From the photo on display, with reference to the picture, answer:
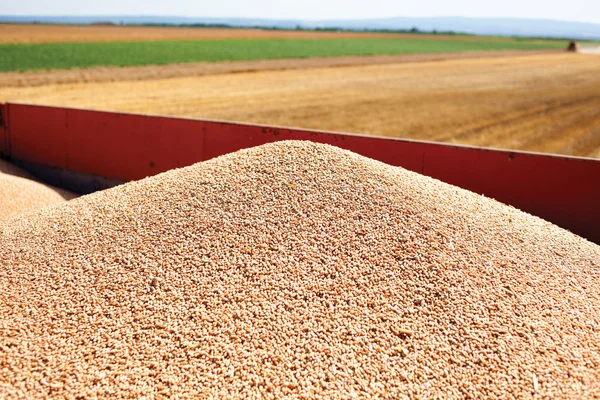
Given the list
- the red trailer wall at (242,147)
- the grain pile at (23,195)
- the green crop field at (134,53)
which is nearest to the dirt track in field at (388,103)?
the red trailer wall at (242,147)

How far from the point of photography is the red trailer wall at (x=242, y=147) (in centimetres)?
420

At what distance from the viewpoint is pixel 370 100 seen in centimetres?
1402

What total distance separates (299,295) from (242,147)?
2565mm

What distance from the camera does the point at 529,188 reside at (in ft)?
14.1

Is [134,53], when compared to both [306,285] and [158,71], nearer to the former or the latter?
[158,71]

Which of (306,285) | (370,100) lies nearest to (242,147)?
(306,285)

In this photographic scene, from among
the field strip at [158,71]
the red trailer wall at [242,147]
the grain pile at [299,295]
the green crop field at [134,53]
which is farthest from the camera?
the green crop field at [134,53]

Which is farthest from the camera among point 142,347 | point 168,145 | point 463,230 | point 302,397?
point 168,145

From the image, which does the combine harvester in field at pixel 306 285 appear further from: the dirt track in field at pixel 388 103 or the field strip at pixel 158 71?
the field strip at pixel 158 71

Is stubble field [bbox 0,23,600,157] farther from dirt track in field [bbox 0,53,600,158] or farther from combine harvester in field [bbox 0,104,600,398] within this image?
combine harvester in field [bbox 0,104,600,398]

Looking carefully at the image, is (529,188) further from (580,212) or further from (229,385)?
(229,385)

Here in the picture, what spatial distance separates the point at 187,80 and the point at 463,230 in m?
16.1

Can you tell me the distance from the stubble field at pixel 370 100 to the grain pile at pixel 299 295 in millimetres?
6205

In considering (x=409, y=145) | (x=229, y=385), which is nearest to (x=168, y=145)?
(x=409, y=145)
